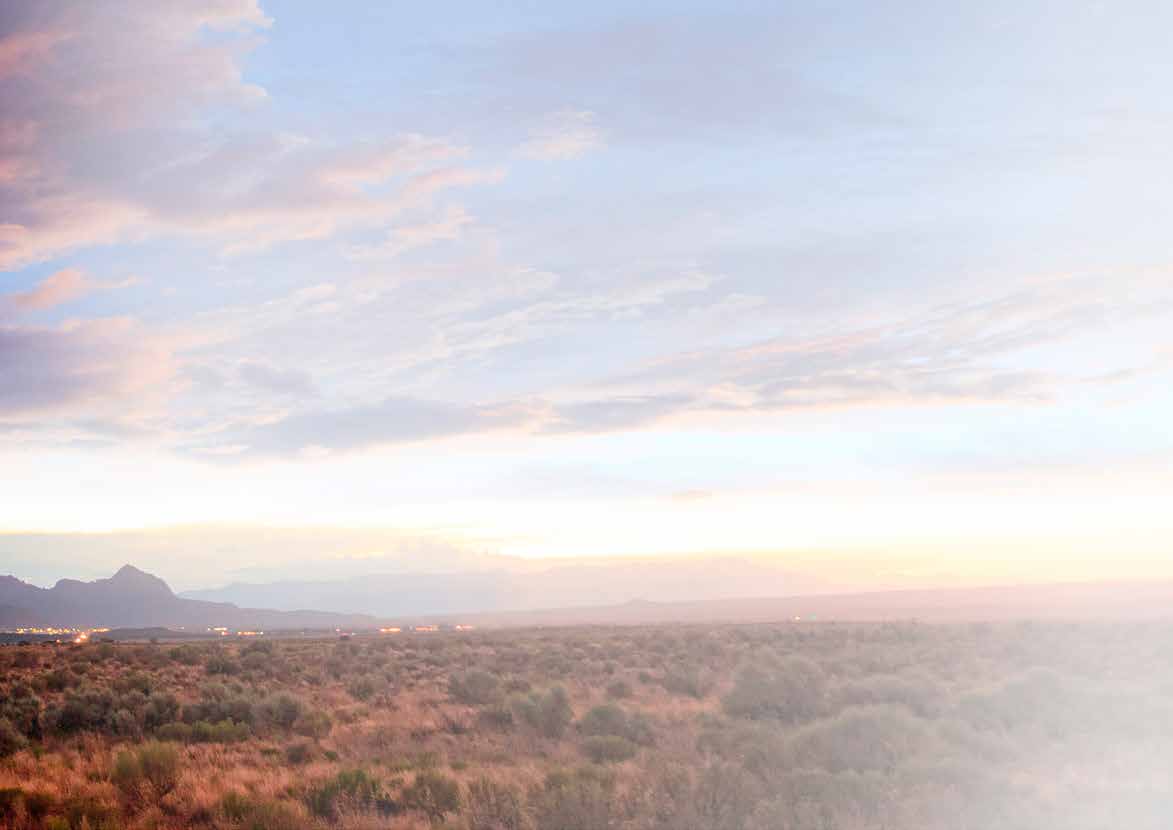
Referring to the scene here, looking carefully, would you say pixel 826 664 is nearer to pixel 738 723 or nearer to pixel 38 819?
pixel 738 723

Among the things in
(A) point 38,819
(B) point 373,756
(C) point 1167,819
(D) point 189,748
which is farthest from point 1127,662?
(A) point 38,819

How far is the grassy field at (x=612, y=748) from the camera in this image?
426 inches

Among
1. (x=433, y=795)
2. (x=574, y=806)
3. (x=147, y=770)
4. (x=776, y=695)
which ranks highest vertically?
(x=574, y=806)

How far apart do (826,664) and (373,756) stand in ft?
60.0

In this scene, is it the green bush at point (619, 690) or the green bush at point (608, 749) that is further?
the green bush at point (619, 690)

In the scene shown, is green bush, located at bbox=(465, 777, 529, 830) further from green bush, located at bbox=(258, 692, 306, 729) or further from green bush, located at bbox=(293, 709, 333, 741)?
green bush, located at bbox=(258, 692, 306, 729)

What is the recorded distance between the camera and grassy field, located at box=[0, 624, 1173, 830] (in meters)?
10.8

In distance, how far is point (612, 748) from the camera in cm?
1572

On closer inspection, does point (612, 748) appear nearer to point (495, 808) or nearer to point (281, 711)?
point (495, 808)

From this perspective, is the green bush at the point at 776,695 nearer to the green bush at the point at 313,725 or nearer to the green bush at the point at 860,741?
the green bush at the point at 860,741

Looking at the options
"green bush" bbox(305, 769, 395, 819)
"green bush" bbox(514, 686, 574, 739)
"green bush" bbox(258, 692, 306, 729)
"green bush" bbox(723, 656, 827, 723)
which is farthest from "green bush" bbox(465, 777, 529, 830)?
"green bush" bbox(258, 692, 306, 729)

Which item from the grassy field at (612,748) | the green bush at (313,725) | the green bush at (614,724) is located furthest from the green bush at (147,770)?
the green bush at (614,724)

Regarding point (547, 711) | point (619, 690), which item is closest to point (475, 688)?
point (619, 690)

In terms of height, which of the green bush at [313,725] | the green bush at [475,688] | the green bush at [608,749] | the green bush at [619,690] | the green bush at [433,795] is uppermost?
the green bush at [433,795]
